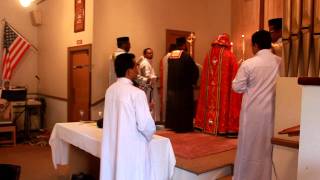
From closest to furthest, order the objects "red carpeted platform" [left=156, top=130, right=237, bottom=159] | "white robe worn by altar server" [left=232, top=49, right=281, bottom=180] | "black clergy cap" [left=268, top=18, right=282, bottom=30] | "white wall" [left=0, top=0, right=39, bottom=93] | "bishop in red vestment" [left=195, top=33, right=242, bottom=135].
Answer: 1. "white robe worn by altar server" [left=232, top=49, right=281, bottom=180]
2. "black clergy cap" [left=268, top=18, right=282, bottom=30]
3. "red carpeted platform" [left=156, top=130, right=237, bottom=159]
4. "bishop in red vestment" [left=195, top=33, right=242, bottom=135]
5. "white wall" [left=0, top=0, right=39, bottom=93]

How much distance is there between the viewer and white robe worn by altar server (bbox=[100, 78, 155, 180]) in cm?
286

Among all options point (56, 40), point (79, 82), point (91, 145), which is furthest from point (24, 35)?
point (91, 145)

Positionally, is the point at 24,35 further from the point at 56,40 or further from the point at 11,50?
the point at 56,40

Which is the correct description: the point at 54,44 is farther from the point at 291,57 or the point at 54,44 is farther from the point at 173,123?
the point at 291,57

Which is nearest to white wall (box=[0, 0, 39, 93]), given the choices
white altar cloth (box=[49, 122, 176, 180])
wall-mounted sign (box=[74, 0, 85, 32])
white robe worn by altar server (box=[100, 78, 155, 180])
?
wall-mounted sign (box=[74, 0, 85, 32])

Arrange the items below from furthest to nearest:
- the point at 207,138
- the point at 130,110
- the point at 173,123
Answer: the point at 173,123 < the point at 207,138 < the point at 130,110

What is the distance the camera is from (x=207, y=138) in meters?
5.46

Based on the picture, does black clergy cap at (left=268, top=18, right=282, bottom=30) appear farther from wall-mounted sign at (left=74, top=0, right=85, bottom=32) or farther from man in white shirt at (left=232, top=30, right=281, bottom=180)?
wall-mounted sign at (left=74, top=0, right=85, bottom=32)

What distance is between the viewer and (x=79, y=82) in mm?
7125

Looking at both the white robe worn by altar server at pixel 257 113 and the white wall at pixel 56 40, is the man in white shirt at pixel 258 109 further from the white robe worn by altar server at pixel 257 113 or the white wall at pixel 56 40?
the white wall at pixel 56 40

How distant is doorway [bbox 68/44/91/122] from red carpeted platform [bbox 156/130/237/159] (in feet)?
5.65

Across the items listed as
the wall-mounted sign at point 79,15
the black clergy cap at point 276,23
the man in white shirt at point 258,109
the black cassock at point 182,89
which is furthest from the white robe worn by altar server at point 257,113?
the wall-mounted sign at point 79,15

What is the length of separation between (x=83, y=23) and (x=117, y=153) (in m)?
4.45

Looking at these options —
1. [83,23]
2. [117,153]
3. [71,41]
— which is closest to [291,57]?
[117,153]
